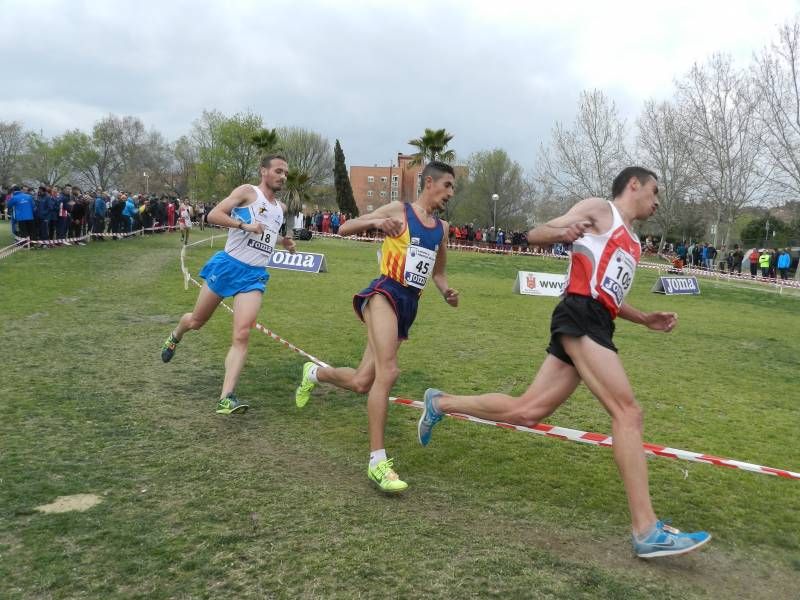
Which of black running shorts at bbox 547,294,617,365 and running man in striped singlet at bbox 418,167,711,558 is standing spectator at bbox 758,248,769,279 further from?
black running shorts at bbox 547,294,617,365

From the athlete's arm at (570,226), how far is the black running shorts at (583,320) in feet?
1.20

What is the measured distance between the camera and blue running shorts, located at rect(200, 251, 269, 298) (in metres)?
5.90

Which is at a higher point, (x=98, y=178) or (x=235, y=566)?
(x=98, y=178)

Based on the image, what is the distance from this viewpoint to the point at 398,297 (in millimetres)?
4500

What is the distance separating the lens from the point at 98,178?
3388 inches

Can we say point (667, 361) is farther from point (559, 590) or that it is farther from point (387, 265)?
point (559, 590)

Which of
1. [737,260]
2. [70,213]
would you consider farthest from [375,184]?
[70,213]

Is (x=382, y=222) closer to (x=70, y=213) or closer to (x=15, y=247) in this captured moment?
(x=15, y=247)

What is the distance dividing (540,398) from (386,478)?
1.09m

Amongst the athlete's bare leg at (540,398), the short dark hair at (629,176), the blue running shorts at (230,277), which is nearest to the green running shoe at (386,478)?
the athlete's bare leg at (540,398)

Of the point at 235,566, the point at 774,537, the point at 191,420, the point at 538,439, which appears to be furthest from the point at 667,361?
the point at 235,566

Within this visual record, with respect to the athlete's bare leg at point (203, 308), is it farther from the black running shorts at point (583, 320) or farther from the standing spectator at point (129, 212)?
the standing spectator at point (129, 212)

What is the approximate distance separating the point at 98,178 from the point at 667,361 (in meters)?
90.4

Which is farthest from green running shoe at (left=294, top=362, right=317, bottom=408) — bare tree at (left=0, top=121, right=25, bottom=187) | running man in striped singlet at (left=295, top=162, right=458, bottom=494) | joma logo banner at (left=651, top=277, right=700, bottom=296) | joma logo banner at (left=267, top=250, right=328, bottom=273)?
bare tree at (left=0, top=121, right=25, bottom=187)
